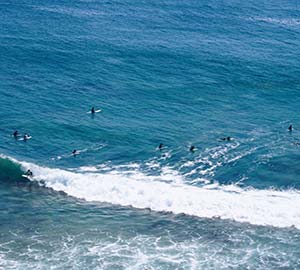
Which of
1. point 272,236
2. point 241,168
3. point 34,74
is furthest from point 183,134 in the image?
point 34,74

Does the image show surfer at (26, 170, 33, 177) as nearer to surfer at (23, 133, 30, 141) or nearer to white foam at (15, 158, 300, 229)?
white foam at (15, 158, 300, 229)

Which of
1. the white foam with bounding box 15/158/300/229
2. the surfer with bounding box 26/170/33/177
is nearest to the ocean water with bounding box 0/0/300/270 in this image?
the white foam with bounding box 15/158/300/229

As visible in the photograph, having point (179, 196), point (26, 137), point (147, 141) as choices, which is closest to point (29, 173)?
point (26, 137)

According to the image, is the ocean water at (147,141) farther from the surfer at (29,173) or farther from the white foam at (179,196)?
the surfer at (29,173)

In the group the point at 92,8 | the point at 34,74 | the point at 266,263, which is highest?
the point at 92,8

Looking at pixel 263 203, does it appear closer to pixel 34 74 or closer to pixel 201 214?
pixel 201 214

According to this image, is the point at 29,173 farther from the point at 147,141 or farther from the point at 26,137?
the point at 147,141
